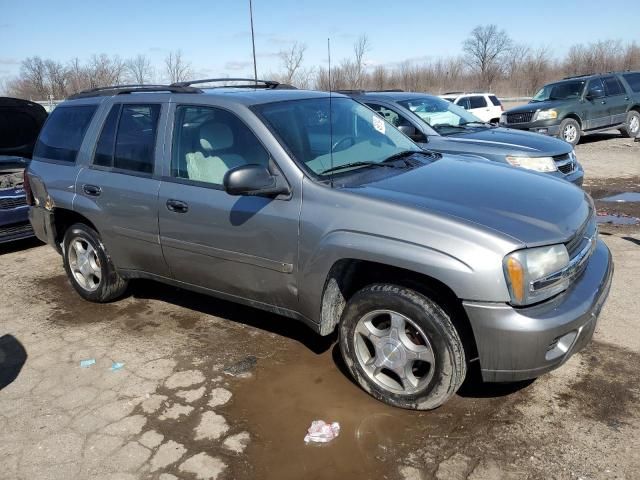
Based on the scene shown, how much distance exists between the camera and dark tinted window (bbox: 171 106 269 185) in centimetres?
377

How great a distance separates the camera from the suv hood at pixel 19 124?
8.01 m

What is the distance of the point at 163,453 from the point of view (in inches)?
119

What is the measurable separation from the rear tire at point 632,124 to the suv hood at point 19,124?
1490cm

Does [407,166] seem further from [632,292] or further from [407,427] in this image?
[632,292]

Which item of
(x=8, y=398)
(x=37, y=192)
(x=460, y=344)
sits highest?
(x=37, y=192)

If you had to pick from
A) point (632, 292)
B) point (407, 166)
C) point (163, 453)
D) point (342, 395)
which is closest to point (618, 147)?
point (632, 292)

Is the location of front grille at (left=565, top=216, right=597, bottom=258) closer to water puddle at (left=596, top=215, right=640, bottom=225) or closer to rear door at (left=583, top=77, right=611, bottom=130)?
water puddle at (left=596, top=215, right=640, bottom=225)

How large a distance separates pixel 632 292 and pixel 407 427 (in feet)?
9.03

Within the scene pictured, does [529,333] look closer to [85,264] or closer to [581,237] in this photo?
[581,237]

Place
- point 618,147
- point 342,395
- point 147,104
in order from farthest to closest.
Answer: point 618,147 → point 147,104 → point 342,395

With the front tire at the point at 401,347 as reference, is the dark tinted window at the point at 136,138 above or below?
above

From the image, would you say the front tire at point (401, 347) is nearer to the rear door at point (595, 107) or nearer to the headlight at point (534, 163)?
the headlight at point (534, 163)

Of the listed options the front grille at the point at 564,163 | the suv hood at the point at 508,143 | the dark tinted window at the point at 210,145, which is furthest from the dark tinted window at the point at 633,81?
the dark tinted window at the point at 210,145

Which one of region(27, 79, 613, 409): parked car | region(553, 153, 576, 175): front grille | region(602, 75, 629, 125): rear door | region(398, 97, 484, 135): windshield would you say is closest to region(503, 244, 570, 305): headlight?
region(27, 79, 613, 409): parked car
